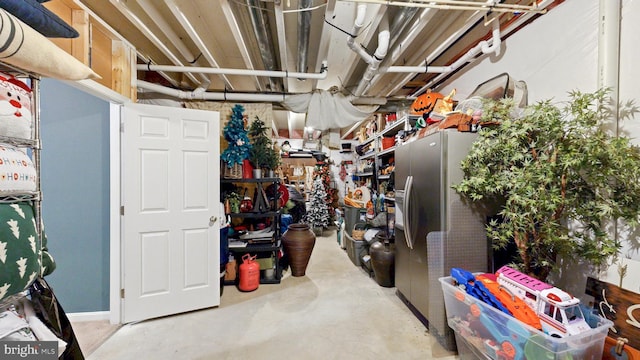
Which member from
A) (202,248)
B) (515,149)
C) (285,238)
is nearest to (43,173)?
(202,248)

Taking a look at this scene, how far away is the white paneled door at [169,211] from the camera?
2.35 m

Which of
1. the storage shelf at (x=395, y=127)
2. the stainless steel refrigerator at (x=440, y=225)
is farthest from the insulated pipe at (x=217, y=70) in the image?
the stainless steel refrigerator at (x=440, y=225)

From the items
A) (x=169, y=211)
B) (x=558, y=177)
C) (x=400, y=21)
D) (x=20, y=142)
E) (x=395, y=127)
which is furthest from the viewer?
(x=395, y=127)

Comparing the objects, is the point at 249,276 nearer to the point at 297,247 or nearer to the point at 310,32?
the point at 297,247

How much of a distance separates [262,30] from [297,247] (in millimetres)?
2646

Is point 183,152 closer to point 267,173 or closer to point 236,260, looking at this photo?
point 267,173

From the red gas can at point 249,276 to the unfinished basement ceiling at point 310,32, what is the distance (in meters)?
2.36

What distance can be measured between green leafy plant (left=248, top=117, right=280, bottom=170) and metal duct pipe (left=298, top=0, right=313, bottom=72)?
99 cm

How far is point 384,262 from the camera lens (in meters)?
3.02

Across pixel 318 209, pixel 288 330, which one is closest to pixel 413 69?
pixel 288 330

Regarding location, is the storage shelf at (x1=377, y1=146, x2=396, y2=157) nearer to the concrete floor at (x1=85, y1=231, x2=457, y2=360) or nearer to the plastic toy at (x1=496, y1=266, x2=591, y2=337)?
the concrete floor at (x1=85, y1=231, x2=457, y2=360)

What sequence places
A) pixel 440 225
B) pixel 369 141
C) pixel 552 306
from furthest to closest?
pixel 369 141 < pixel 440 225 < pixel 552 306

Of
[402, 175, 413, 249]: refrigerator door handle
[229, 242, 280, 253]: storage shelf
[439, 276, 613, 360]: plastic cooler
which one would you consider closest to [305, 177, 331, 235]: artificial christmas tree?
[229, 242, 280, 253]: storage shelf

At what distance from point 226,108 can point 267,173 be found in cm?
140
